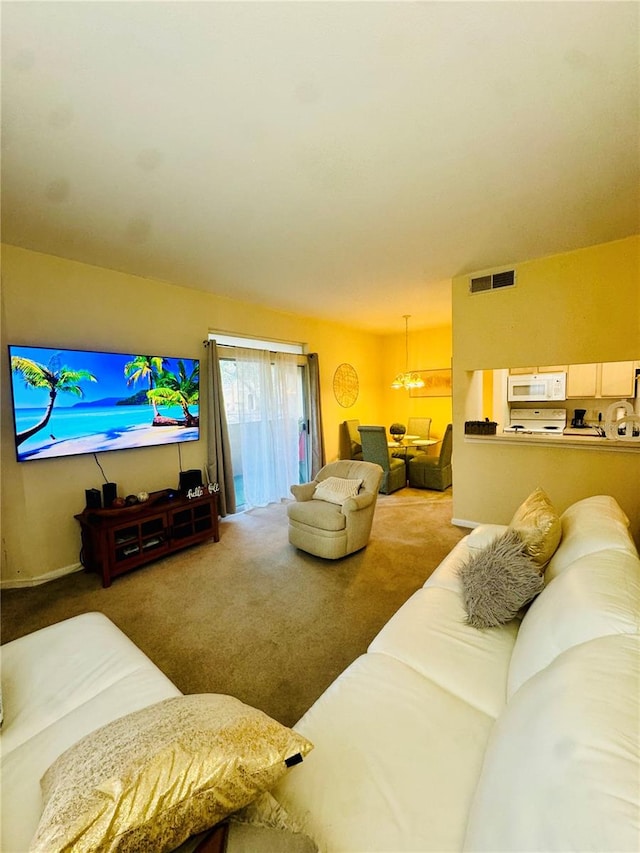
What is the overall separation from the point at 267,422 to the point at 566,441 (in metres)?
3.29

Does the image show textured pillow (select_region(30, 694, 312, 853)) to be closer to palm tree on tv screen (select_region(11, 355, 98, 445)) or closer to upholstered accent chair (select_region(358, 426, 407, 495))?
palm tree on tv screen (select_region(11, 355, 98, 445))

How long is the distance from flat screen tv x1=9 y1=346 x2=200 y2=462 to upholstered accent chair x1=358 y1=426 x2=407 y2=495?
234 centimetres

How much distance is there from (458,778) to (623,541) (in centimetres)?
101

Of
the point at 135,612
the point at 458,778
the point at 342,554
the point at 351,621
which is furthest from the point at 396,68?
the point at 135,612

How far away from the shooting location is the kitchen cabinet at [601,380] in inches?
159

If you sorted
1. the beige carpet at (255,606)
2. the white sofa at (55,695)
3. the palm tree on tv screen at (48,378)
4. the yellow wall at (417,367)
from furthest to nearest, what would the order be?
the yellow wall at (417,367)
the palm tree on tv screen at (48,378)
the beige carpet at (255,606)
the white sofa at (55,695)

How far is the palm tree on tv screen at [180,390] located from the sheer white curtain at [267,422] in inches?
27.2

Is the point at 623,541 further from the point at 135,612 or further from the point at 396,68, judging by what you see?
the point at 135,612

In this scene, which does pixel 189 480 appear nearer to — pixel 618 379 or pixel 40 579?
pixel 40 579

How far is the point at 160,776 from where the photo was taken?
610mm

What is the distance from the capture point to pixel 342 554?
3.08 m

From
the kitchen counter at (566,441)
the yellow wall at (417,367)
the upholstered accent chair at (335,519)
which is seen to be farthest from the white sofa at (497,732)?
the yellow wall at (417,367)

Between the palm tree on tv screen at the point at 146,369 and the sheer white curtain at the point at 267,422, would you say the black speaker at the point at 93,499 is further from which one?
the sheer white curtain at the point at 267,422

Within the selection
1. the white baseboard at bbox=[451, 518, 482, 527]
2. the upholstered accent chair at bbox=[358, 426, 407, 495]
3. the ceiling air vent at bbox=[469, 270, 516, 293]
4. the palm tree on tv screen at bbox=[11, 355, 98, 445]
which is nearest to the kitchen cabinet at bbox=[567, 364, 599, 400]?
the ceiling air vent at bbox=[469, 270, 516, 293]
